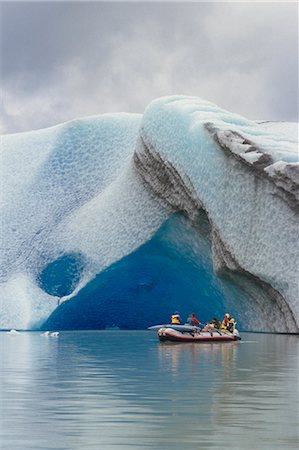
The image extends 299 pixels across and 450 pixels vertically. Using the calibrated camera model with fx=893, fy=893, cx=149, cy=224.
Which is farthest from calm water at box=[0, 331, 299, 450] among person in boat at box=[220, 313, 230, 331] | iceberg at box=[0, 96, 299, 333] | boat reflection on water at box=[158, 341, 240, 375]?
iceberg at box=[0, 96, 299, 333]

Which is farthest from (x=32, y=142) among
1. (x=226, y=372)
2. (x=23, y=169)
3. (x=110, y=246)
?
(x=226, y=372)

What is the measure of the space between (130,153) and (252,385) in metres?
24.0

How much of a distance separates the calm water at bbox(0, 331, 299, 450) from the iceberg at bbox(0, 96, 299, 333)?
1082cm

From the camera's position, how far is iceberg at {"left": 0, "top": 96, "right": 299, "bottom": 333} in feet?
84.2

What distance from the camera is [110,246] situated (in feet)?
98.3

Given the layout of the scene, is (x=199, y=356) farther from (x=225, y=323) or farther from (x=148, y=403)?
(x=225, y=323)

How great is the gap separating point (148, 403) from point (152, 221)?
68.6ft

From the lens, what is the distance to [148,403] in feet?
28.2

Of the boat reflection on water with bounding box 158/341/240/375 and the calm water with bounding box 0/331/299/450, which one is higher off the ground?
the boat reflection on water with bounding box 158/341/240/375

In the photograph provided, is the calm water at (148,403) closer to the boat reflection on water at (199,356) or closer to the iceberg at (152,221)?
the boat reflection on water at (199,356)

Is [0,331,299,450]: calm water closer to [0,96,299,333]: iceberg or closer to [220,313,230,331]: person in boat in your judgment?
[220,313,230,331]: person in boat

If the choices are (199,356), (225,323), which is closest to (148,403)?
(199,356)

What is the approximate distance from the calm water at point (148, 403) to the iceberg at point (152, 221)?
10817 millimetres

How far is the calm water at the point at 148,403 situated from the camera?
260 inches
